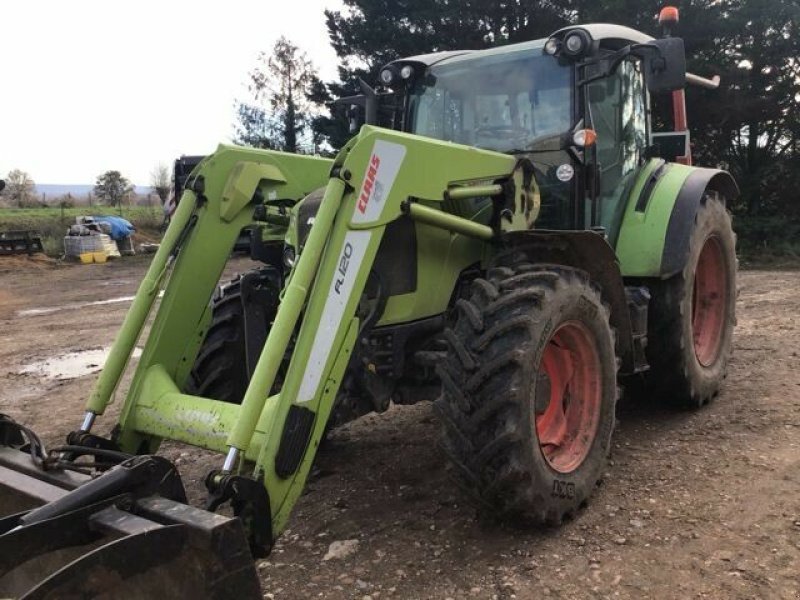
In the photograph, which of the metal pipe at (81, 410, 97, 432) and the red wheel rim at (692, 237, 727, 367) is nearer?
the metal pipe at (81, 410, 97, 432)

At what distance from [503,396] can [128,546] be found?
1.54 m

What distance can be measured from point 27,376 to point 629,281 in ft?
20.2

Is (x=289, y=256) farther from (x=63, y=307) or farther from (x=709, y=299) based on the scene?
(x=63, y=307)

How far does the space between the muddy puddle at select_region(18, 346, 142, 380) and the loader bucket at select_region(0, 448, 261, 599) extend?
5.67 m

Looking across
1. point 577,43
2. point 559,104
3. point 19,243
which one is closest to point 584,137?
point 559,104

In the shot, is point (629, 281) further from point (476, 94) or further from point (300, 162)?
point (300, 162)

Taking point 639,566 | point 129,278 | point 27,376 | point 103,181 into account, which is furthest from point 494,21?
point 103,181

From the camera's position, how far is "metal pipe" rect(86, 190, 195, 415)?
3027 mm

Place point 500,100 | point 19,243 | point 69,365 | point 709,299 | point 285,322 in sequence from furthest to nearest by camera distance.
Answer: point 19,243, point 69,365, point 709,299, point 500,100, point 285,322

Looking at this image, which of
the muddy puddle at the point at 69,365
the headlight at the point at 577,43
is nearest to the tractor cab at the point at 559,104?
the headlight at the point at 577,43

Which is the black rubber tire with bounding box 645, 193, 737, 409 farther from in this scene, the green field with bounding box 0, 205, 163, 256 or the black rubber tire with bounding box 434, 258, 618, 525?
the green field with bounding box 0, 205, 163, 256

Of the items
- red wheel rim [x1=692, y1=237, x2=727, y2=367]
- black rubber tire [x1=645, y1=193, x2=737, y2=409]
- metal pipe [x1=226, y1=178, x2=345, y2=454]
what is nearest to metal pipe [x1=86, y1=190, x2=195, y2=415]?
metal pipe [x1=226, y1=178, x2=345, y2=454]

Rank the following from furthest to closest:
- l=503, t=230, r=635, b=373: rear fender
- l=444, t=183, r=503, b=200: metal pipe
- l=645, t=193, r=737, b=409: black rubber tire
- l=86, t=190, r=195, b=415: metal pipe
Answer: l=645, t=193, r=737, b=409: black rubber tire → l=503, t=230, r=635, b=373: rear fender → l=444, t=183, r=503, b=200: metal pipe → l=86, t=190, r=195, b=415: metal pipe

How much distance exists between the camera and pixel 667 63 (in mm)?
4062
